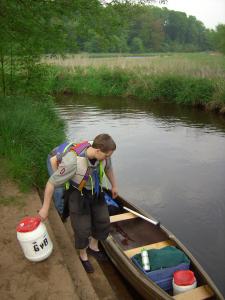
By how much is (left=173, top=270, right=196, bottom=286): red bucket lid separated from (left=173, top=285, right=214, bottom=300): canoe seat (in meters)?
0.12

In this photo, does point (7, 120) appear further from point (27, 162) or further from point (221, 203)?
point (221, 203)

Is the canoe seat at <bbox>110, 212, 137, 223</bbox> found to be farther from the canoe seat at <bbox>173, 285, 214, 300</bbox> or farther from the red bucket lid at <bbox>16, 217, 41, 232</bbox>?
the red bucket lid at <bbox>16, 217, 41, 232</bbox>

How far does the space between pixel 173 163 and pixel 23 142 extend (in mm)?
5045

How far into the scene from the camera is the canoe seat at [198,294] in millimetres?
4573

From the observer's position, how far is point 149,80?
2225 cm

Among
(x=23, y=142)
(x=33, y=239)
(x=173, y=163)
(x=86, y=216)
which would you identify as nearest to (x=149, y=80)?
(x=173, y=163)

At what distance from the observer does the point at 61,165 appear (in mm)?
4297

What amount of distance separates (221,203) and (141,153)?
4.27 meters

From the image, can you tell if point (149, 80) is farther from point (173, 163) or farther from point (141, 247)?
point (141, 247)

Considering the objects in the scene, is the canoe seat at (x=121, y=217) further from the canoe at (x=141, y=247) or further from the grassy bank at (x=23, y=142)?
the grassy bank at (x=23, y=142)

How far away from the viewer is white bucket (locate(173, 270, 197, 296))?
15.5 ft

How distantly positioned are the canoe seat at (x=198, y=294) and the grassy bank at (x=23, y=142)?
3.47 metres

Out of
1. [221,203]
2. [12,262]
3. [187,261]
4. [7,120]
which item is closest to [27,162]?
[7,120]

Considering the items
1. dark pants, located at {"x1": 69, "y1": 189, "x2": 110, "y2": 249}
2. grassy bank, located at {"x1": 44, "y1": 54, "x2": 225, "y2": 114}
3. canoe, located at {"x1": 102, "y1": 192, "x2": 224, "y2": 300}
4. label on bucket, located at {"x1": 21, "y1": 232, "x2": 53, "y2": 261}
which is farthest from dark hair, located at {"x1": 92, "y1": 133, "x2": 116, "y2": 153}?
grassy bank, located at {"x1": 44, "y1": 54, "x2": 225, "y2": 114}
